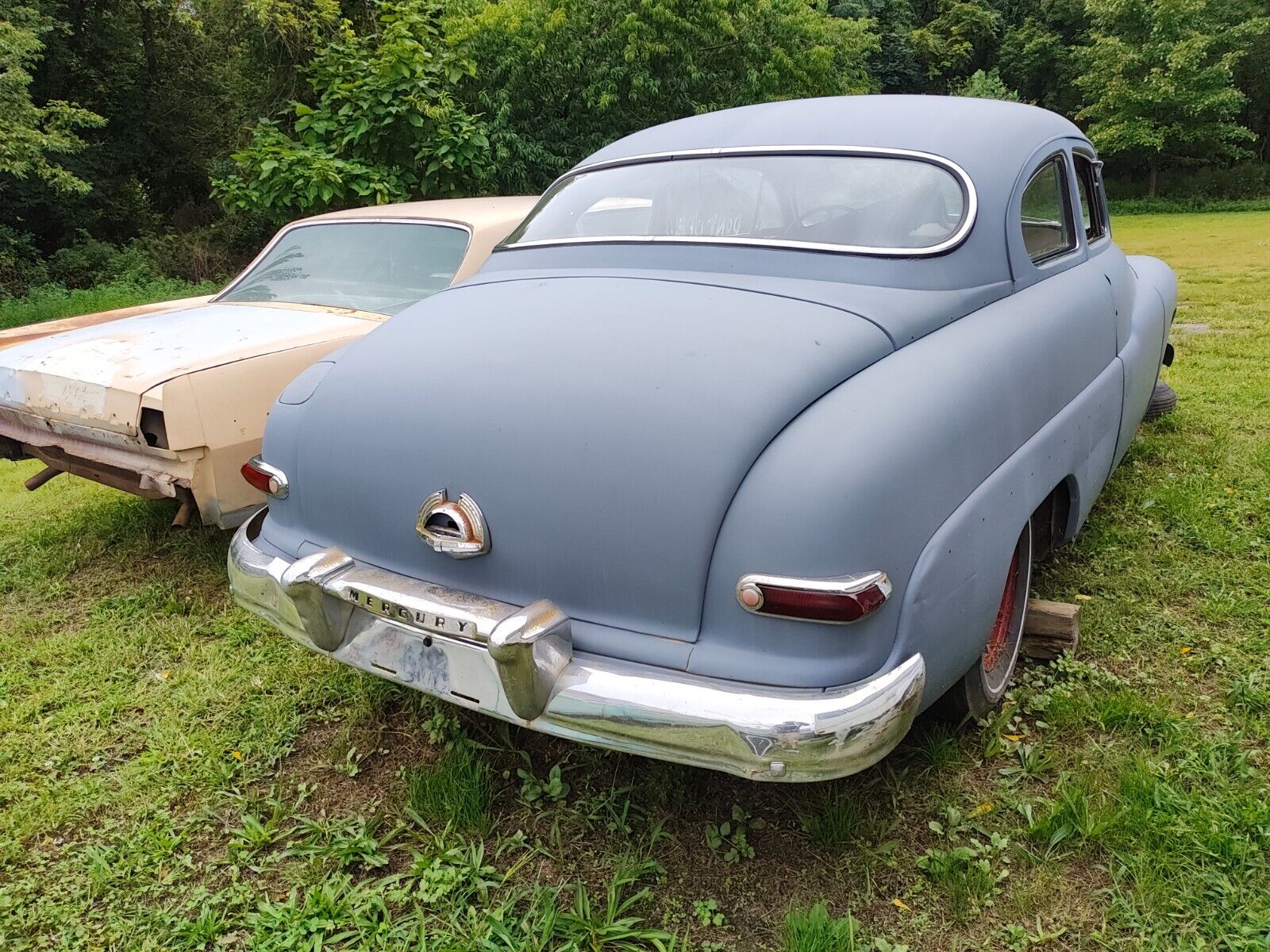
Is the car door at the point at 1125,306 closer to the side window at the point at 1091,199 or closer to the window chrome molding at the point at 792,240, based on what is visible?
the side window at the point at 1091,199

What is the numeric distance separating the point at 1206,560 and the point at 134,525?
174 inches

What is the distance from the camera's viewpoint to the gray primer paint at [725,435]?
1725 mm

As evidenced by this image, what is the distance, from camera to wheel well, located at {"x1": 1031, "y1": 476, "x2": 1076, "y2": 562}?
2738mm

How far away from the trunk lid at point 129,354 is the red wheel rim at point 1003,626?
255 centimetres

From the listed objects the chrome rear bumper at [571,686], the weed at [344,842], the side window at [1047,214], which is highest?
the side window at [1047,214]

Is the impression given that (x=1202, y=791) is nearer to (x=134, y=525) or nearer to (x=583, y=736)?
(x=583, y=736)

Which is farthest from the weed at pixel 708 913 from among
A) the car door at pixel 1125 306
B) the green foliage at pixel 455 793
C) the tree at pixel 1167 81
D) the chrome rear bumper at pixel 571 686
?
the tree at pixel 1167 81

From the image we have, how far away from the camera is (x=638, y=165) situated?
2.97m

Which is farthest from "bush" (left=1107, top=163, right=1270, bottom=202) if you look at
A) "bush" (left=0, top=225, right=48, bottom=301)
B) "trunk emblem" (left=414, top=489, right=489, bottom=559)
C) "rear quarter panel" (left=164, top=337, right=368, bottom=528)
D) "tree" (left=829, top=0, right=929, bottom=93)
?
"trunk emblem" (left=414, top=489, right=489, bottom=559)

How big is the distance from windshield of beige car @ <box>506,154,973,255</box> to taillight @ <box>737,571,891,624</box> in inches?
41.2

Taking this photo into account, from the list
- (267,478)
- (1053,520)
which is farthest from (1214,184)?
(267,478)

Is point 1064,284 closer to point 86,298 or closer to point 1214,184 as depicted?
point 86,298

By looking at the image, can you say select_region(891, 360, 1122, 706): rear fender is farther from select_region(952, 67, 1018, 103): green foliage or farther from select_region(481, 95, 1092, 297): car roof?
select_region(952, 67, 1018, 103): green foliage

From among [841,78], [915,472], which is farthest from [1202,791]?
[841,78]
